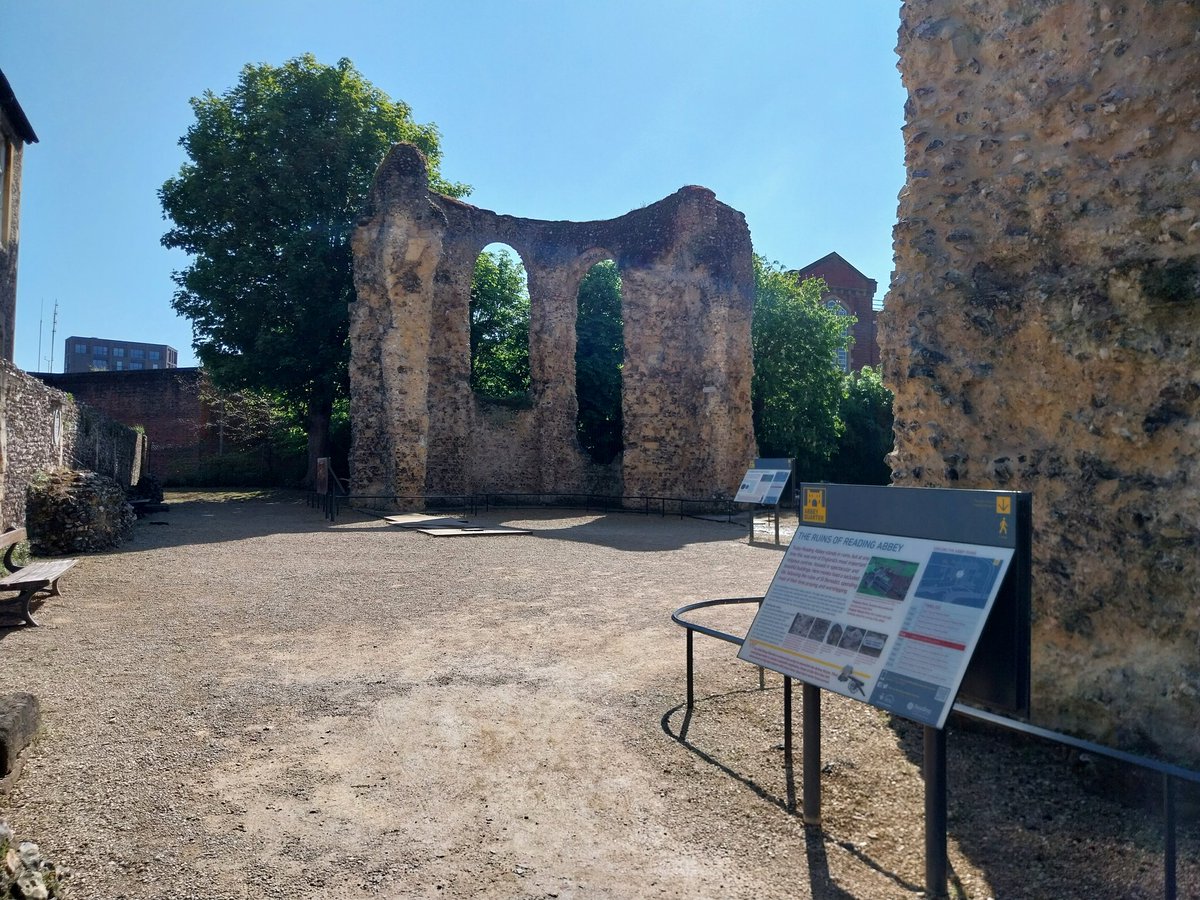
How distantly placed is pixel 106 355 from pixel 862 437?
3452 inches

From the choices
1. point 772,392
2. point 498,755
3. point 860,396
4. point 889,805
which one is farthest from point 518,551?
point 860,396

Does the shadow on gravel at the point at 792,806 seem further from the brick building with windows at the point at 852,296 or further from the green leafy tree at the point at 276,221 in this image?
the brick building with windows at the point at 852,296

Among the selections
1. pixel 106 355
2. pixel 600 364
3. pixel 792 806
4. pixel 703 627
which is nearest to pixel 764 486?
pixel 703 627

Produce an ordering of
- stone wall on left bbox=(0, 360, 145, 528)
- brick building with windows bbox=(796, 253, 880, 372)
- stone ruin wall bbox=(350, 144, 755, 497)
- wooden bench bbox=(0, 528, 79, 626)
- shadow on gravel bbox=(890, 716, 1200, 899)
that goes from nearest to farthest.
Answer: shadow on gravel bbox=(890, 716, 1200, 899) < wooden bench bbox=(0, 528, 79, 626) < stone wall on left bbox=(0, 360, 145, 528) < stone ruin wall bbox=(350, 144, 755, 497) < brick building with windows bbox=(796, 253, 880, 372)

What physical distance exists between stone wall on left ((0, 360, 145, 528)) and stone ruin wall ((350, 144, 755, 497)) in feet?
17.4

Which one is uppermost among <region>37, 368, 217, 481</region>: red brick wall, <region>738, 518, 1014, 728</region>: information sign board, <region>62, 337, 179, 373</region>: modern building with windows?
<region>62, 337, 179, 373</region>: modern building with windows

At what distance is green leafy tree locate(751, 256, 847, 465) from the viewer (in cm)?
2470

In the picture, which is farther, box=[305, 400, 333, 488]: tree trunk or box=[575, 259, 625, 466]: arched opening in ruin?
box=[575, 259, 625, 466]: arched opening in ruin

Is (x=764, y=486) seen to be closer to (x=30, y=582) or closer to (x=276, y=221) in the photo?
(x=30, y=582)

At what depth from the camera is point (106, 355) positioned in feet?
285

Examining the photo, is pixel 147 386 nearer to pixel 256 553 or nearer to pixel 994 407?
pixel 256 553

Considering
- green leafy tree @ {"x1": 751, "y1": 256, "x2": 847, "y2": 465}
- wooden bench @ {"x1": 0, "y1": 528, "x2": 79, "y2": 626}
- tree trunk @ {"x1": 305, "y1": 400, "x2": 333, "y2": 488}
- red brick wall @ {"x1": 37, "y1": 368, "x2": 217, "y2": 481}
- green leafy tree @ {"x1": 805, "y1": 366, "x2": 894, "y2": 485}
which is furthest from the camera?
red brick wall @ {"x1": 37, "y1": 368, "x2": 217, "y2": 481}

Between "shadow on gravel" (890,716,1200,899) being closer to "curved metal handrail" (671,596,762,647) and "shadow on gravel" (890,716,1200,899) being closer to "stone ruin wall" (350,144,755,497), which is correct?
"curved metal handrail" (671,596,762,647)

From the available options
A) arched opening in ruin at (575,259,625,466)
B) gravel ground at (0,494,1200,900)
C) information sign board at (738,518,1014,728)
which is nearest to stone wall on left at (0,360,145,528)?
gravel ground at (0,494,1200,900)
